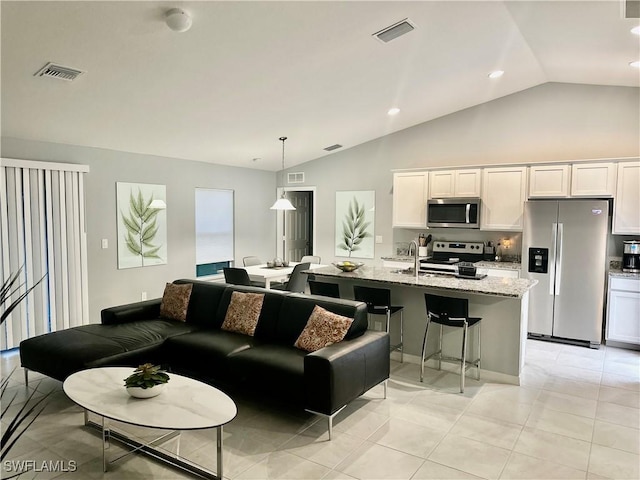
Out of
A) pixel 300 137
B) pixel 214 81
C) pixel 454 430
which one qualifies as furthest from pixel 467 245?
pixel 214 81

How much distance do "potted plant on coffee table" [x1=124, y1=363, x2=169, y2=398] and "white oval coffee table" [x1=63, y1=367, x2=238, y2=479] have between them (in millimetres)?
39

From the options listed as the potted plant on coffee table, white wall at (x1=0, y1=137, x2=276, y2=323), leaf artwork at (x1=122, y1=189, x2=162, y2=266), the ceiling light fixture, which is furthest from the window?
the potted plant on coffee table

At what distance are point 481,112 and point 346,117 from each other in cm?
209

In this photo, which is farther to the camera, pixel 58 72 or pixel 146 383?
pixel 58 72

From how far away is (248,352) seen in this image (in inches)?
141

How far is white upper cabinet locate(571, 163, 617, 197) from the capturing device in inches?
205

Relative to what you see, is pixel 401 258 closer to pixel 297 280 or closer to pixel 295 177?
pixel 297 280

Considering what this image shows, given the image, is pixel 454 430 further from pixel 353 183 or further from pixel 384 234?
pixel 353 183

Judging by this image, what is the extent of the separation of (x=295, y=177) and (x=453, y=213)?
3251mm

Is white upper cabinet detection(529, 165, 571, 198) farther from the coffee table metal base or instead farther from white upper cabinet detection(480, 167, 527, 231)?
the coffee table metal base

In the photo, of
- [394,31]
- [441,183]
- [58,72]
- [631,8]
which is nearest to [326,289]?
[394,31]

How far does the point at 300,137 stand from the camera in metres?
6.55

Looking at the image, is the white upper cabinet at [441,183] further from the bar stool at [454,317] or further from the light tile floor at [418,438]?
the light tile floor at [418,438]

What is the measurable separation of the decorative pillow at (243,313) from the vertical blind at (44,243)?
2.26m
